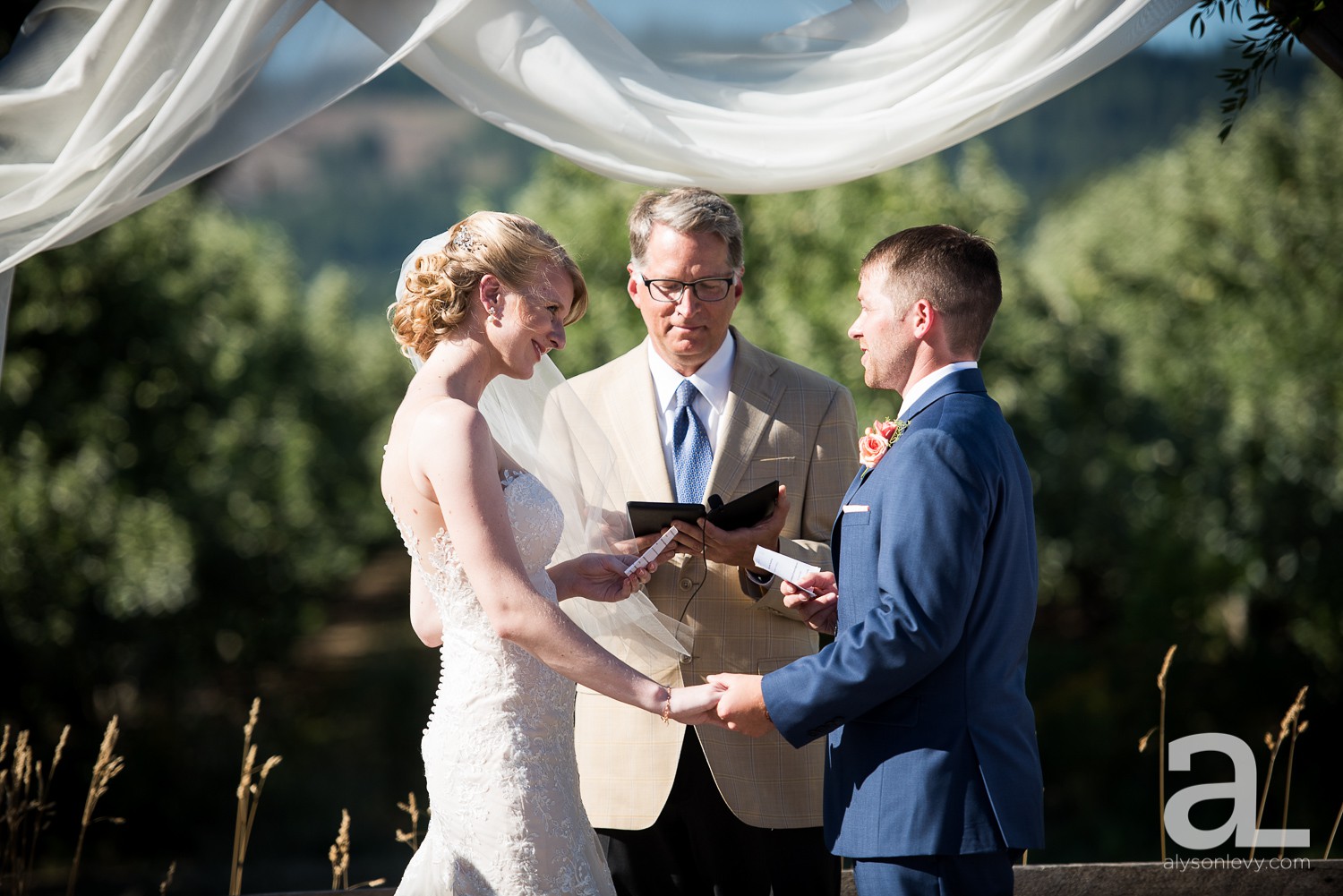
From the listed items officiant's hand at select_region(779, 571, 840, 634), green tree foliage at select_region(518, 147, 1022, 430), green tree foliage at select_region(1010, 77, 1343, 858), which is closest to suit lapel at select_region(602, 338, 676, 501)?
officiant's hand at select_region(779, 571, 840, 634)

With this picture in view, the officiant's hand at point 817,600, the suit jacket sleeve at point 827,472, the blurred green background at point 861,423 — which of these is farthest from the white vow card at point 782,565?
the blurred green background at point 861,423

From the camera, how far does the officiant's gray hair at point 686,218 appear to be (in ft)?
10.9

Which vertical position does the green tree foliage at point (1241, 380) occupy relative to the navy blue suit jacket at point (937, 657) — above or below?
above

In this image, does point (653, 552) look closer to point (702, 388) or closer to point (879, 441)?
point (702, 388)

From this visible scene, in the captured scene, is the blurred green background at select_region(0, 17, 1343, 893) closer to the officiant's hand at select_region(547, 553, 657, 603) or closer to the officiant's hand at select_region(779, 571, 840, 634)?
the officiant's hand at select_region(779, 571, 840, 634)

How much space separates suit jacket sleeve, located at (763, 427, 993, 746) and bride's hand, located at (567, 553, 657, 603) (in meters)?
0.70

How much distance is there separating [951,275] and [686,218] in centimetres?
98

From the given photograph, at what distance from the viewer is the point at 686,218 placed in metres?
3.32

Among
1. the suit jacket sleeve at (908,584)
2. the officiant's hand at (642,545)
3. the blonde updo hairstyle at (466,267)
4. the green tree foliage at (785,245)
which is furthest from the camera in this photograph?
the green tree foliage at (785,245)

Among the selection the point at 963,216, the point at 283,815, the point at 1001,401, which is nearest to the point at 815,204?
the point at 963,216

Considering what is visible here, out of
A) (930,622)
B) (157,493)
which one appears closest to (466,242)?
(930,622)

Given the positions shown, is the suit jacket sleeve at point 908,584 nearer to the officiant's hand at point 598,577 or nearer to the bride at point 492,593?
the bride at point 492,593

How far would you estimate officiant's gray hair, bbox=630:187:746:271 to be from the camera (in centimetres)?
333

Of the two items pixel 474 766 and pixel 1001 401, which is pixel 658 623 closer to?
pixel 474 766
